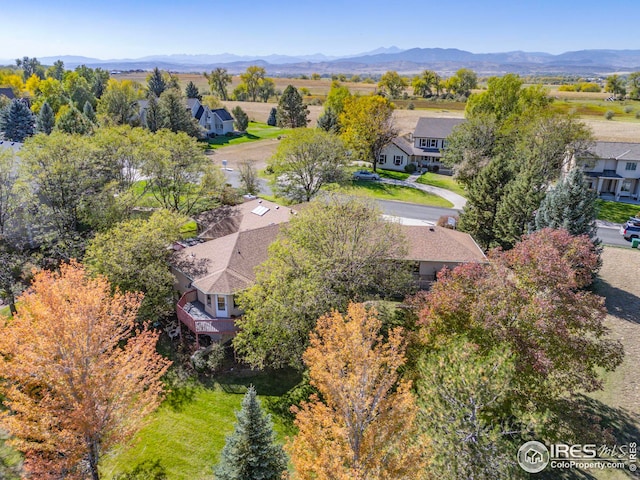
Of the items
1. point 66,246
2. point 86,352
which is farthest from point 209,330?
point 66,246

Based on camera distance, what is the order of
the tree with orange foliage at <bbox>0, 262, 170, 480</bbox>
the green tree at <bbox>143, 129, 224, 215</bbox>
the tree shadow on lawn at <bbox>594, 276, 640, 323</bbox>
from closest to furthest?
the tree with orange foliage at <bbox>0, 262, 170, 480</bbox> < the tree shadow on lawn at <bbox>594, 276, 640, 323</bbox> < the green tree at <bbox>143, 129, 224, 215</bbox>

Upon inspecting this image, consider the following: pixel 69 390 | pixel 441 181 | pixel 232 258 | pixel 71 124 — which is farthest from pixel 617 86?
pixel 69 390

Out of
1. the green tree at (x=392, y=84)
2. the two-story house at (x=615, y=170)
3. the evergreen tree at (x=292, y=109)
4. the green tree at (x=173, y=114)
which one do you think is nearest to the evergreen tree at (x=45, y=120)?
the green tree at (x=173, y=114)

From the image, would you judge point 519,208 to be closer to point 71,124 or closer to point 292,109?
point 71,124

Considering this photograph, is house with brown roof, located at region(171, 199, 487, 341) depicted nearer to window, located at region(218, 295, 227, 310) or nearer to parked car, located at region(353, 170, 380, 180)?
window, located at region(218, 295, 227, 310)

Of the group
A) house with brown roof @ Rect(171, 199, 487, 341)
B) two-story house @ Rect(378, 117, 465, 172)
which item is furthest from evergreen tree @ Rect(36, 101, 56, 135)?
two-story house @ Rect(378, 117, 465, 172)

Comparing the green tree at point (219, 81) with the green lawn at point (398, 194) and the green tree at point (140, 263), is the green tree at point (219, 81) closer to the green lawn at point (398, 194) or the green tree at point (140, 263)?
the green lawn at point (398, 194)

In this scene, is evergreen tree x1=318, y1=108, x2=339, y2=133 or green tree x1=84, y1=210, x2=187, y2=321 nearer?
green tree x1=84, y1=210, x2=187, y2=321
